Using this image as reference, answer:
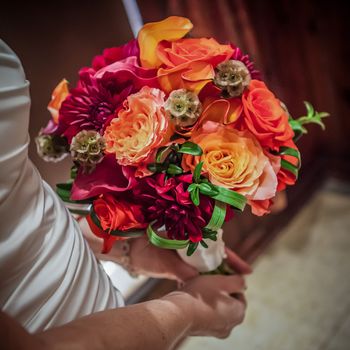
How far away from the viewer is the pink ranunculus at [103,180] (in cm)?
89

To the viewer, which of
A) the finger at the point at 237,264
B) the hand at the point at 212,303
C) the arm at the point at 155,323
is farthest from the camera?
the finger at the point at 237,264

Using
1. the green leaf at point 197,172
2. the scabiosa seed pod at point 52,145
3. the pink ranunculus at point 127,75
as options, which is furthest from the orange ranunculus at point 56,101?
the green leaf at point 197,172

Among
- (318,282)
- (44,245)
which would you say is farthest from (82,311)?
(318,282)

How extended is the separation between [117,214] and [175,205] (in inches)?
4.5

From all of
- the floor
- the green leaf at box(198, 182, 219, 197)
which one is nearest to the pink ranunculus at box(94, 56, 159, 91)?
the green leaf at box(198, 182, 219, 197)

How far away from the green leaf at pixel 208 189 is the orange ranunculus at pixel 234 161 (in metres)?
0.01

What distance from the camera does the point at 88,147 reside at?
84cm

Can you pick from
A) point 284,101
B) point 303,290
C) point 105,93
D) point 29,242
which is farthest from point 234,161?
point 284,101

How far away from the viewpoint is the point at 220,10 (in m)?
1.90

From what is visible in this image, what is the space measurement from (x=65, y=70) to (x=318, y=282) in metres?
1.44

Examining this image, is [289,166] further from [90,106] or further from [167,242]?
[90,106]

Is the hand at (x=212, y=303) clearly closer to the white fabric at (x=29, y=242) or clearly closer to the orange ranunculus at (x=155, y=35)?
the white fabric at (x=29, y=242)

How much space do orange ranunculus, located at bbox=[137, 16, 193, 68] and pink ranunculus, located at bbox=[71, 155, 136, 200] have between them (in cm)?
21

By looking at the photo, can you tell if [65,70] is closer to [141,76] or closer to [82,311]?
[141,76]
